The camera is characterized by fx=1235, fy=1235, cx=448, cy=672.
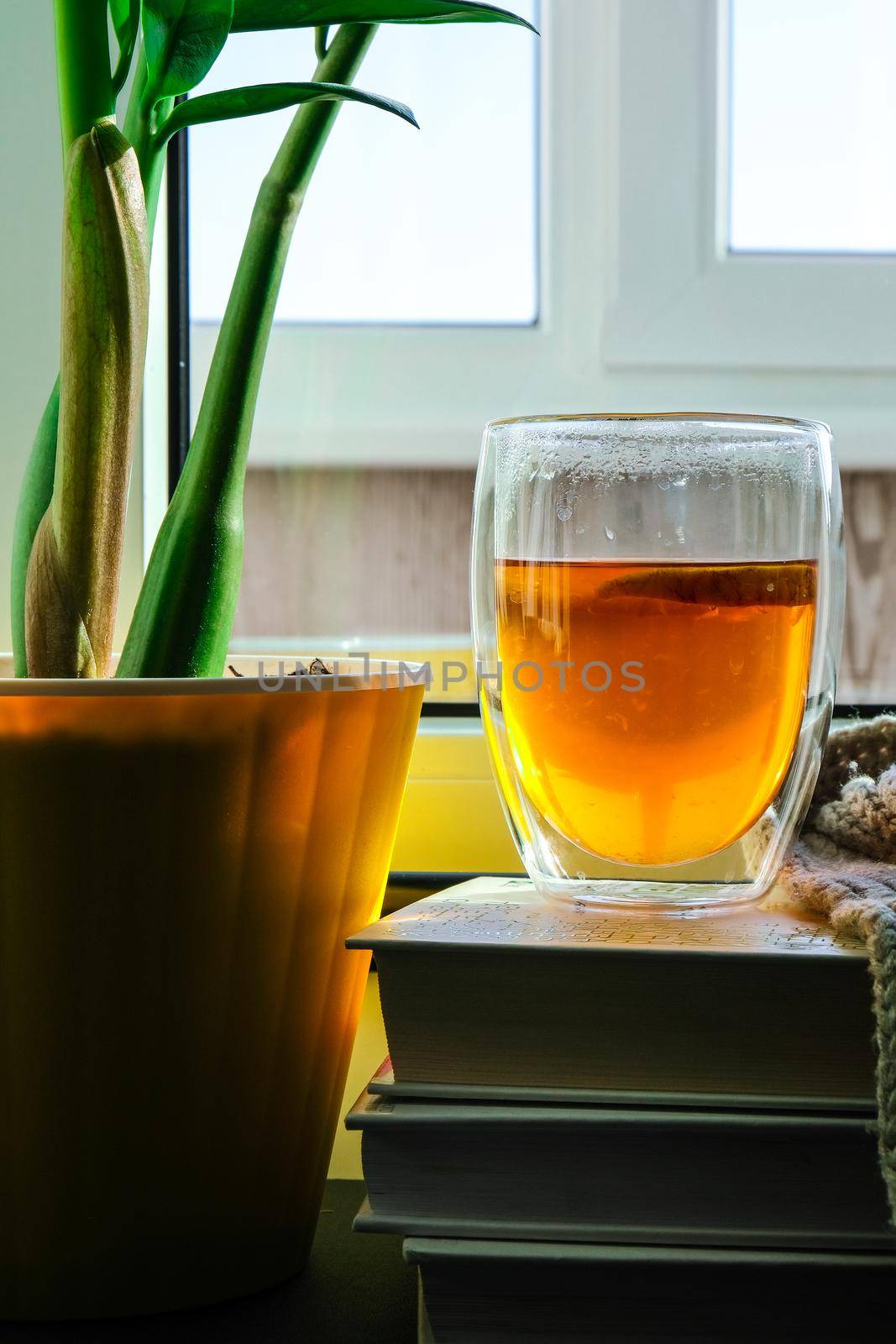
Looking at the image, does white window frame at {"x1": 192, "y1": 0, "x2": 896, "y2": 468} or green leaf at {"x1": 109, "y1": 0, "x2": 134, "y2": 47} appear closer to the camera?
green leaf at {"x1": 109, "y1": 0, "x2": 134, "y2": 47}

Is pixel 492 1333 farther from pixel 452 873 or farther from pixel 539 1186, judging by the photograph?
pixel 452 873

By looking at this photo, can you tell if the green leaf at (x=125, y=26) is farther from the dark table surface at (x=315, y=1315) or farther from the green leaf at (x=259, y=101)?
the dark table surface at (x=315, y=1315)

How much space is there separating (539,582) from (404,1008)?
0.50 feet

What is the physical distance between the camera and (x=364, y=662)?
42 cm

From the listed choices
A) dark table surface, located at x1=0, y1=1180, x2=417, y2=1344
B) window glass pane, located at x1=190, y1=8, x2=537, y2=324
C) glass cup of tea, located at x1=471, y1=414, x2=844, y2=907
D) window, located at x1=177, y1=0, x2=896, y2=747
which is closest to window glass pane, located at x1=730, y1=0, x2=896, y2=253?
window, located at x1=177, y1=0, x2=896, y2=747

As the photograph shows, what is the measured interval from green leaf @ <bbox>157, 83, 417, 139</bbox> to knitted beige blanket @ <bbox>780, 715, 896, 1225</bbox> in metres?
0.27

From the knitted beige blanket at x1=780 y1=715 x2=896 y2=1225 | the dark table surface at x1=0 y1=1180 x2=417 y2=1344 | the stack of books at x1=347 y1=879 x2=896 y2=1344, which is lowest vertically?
the dark table surface at x1=0 y1=1180 x2=417 y2=1344

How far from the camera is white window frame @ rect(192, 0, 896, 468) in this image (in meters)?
0.65

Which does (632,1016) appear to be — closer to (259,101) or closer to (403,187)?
(259,101)

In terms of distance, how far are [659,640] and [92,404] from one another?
0.65 feet

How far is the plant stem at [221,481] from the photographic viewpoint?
0.40m

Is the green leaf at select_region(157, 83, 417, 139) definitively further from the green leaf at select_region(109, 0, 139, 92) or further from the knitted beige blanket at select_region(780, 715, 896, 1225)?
the knitted beige blanket at select_region(780, 715, 896, 1225)

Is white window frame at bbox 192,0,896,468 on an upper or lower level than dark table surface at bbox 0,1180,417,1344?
upper

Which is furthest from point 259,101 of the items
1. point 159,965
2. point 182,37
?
point 159,965
